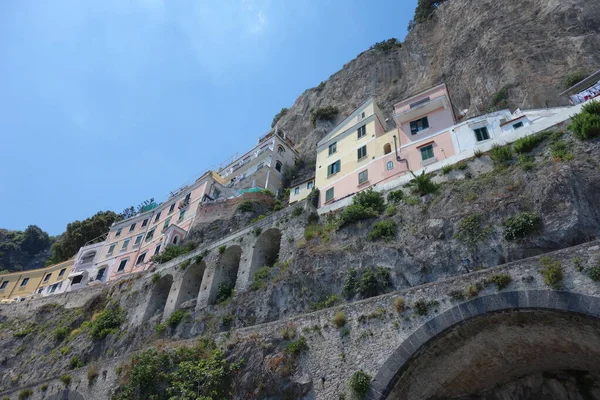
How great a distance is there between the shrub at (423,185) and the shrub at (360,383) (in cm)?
1032

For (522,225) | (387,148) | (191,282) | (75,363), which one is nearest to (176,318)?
(191,282)

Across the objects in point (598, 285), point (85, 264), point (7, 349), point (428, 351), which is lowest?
point (428, 351)

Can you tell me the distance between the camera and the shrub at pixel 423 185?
19312mm

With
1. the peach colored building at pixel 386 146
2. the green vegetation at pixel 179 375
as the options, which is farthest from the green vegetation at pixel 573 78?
the green vegetation at pixel 179 375

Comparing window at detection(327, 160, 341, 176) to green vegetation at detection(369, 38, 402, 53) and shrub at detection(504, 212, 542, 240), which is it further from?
green vegetation at detection(369, 38, 402, 53)

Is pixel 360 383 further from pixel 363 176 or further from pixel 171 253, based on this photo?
pixel 171 253

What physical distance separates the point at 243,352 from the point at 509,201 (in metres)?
12.2

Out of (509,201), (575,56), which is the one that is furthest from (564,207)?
(575,56)

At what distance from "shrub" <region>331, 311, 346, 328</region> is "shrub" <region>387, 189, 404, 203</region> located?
28.1 ft

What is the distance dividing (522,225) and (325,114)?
40.5 m

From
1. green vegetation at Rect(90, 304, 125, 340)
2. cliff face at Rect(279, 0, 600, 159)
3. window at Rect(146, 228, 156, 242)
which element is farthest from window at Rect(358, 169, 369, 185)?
window at Rect(146, 228, 156, 242)

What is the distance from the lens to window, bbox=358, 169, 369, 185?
84.9ft

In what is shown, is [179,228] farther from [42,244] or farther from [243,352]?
[42,244]

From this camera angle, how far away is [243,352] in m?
15.2
